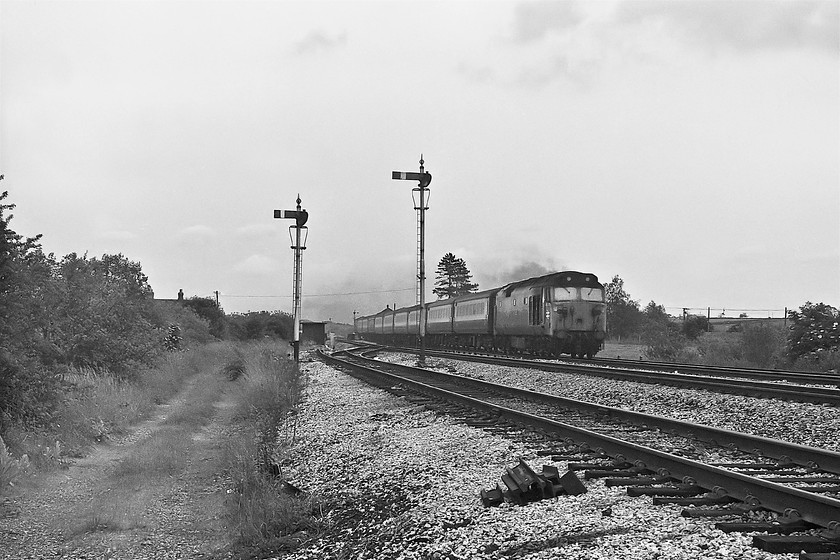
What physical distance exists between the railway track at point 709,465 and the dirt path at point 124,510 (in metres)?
3.98

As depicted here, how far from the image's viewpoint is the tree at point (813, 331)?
25.8 meters

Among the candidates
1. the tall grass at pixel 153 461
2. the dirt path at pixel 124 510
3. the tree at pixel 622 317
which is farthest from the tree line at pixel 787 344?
the tree at pixel 622 317

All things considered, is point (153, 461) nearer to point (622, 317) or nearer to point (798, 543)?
point (798, 543)

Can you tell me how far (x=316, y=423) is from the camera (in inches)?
510

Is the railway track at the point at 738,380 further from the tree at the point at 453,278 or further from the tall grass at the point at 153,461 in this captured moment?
the tree at the point at 453,278

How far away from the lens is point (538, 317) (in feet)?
92.4

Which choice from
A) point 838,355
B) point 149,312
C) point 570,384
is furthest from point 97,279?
point 838,355

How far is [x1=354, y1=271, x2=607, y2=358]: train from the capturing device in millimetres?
27094

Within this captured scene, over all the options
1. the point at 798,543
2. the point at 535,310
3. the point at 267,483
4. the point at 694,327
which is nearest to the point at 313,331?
the point at 694,327

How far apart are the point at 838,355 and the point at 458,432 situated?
61.1ft

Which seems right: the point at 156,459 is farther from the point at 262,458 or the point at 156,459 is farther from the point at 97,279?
the point at 97,279

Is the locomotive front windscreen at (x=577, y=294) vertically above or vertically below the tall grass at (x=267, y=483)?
above

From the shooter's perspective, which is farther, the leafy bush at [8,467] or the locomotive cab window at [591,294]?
the locomotive cab window at [591,294]

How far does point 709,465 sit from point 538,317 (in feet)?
71.2
